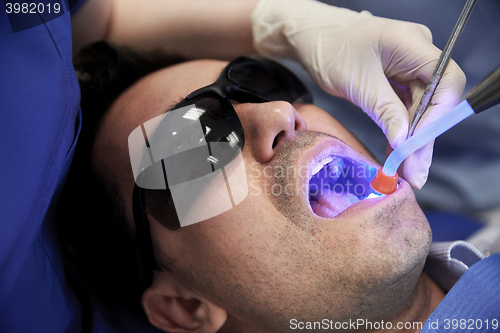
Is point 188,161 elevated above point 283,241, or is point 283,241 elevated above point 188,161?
point 188,161

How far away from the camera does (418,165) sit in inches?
32.5

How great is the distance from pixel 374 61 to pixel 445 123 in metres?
0.38

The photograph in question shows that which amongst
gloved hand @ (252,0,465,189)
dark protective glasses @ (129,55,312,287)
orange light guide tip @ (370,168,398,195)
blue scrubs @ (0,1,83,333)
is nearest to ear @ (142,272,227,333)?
dark protective glasses @ (129,55,312,287)

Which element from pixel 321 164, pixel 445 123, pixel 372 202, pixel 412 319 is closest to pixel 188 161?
pixel 321 164

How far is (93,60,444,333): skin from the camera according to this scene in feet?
2.48

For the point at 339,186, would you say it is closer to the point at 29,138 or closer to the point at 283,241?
the point at 283,241

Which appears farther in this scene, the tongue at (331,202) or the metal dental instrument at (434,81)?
the tongue at (331,202)

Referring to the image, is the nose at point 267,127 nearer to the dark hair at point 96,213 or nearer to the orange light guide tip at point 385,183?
the orange light guide tip at point 385,183

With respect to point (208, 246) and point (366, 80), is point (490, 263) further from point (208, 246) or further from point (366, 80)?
point (208, 246)

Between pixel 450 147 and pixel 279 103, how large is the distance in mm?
864

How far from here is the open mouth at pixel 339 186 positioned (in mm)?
917

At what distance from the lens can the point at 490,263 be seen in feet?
3.00

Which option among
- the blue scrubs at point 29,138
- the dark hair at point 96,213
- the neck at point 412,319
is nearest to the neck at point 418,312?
the neck at point 412,319

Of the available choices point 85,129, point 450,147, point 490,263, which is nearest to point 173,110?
point 85,129
